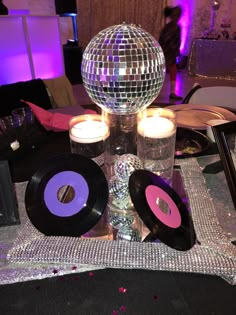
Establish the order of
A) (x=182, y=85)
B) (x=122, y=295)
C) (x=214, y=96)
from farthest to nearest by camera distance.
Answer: (x=182, y=85), (x=214, y=96), (x=122, y=295)

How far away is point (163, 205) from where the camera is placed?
553mm

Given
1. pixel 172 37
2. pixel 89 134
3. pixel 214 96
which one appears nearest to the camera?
pixel 89 134

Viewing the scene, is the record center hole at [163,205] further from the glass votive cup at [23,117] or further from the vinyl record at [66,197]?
the glass votive cup at [23,117]

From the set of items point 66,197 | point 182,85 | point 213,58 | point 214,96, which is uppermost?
point 66,197

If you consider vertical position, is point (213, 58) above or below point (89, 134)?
below

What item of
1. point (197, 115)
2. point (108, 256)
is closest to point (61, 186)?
point (108, 256)

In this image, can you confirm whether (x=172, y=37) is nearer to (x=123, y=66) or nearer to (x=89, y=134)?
(x=89, y=134)

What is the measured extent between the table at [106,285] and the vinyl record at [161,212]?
0.14 feet

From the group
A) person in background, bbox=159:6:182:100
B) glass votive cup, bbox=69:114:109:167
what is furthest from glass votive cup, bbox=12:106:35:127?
person in background, bbox=159:6:182:100

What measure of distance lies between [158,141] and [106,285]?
0.36 m

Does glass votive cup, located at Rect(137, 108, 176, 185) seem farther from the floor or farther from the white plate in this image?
the floor

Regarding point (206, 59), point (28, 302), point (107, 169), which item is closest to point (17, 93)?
point (107, 169)

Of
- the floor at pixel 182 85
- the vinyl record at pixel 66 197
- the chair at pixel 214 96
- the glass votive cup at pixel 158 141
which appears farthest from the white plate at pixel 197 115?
the floor at pixel 182 85

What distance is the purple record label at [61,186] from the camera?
1.83 feet
